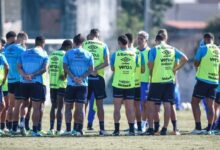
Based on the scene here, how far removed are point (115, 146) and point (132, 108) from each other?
346cm

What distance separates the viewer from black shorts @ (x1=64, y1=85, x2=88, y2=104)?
972 inches

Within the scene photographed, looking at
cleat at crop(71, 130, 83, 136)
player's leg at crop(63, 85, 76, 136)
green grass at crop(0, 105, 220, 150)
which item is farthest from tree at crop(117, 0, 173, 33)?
green grass at crop(0, 105, 220, 150)

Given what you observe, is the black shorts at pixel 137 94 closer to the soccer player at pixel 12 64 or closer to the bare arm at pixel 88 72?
the bare arm at pixel 88 72

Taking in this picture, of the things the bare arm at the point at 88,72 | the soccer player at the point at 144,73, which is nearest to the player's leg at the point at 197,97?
the soccer player at the point at 144,73

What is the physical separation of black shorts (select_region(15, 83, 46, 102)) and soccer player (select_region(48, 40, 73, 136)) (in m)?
1.07

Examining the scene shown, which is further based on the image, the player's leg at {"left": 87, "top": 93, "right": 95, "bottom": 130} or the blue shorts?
the player's leg at {"left": 87, "top": 93, "right": 95, "bottom": 130}

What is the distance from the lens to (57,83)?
84.9ft

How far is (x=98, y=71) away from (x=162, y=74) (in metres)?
1.66

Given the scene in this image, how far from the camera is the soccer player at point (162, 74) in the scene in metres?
24.9

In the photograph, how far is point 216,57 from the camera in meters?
25.6

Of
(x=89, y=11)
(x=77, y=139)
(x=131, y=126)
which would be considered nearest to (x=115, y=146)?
(x=77, y=139)

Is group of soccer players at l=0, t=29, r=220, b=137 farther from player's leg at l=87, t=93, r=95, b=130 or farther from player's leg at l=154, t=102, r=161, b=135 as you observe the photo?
player's leg at l=87, t=93, r=95, b=130

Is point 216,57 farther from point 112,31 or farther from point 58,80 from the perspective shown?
point 112,31

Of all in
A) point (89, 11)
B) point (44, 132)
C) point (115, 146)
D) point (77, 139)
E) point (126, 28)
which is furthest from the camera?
point (126, 28)
